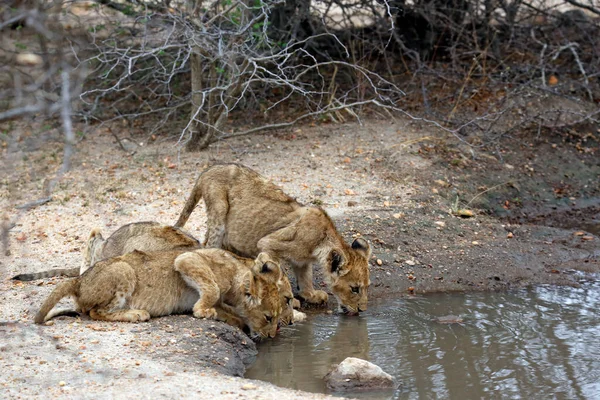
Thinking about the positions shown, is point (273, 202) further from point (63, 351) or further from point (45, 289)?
point (63, 351)

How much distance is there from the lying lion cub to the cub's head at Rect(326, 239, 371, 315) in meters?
0.77

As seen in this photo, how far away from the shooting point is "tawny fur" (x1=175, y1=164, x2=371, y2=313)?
8164 mm

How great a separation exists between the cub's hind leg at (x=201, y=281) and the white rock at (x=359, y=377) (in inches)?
54.7

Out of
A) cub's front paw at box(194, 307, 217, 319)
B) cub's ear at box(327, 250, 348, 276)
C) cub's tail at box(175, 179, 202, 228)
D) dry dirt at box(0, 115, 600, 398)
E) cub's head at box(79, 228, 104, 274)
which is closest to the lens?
dry dirt at box(0, 115, 600, 398)

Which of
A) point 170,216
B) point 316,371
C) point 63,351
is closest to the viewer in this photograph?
point 63,351

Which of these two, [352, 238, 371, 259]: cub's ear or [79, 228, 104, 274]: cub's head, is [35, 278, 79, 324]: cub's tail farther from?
[352, 238, 371, 259]: cub's ear

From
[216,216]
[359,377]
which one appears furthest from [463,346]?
[216,216]

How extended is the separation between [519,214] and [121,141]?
20.4 ft

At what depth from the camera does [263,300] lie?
739cm

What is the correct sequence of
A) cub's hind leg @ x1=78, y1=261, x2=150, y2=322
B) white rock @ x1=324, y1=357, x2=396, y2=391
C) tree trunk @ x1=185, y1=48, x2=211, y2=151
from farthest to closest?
tree trunk @ x1=185, y1=48, x2=211, y2=151 → cub's hind leg @ x1=78, y1=261, x2=150, y2=322 → white rock @ x1=324, y1=357, x2=396, y2=391

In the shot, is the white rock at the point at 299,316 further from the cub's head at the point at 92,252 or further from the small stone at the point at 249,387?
the small stone at the point at 249,387

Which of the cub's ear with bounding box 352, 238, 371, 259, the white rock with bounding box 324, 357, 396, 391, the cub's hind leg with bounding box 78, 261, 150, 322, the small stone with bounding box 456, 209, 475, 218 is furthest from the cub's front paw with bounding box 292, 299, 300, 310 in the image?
the small stone with bounding box 456, 209, 475, 218

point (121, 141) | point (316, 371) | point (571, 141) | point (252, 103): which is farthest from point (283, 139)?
point (316, 371)

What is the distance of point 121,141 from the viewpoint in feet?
44.9
